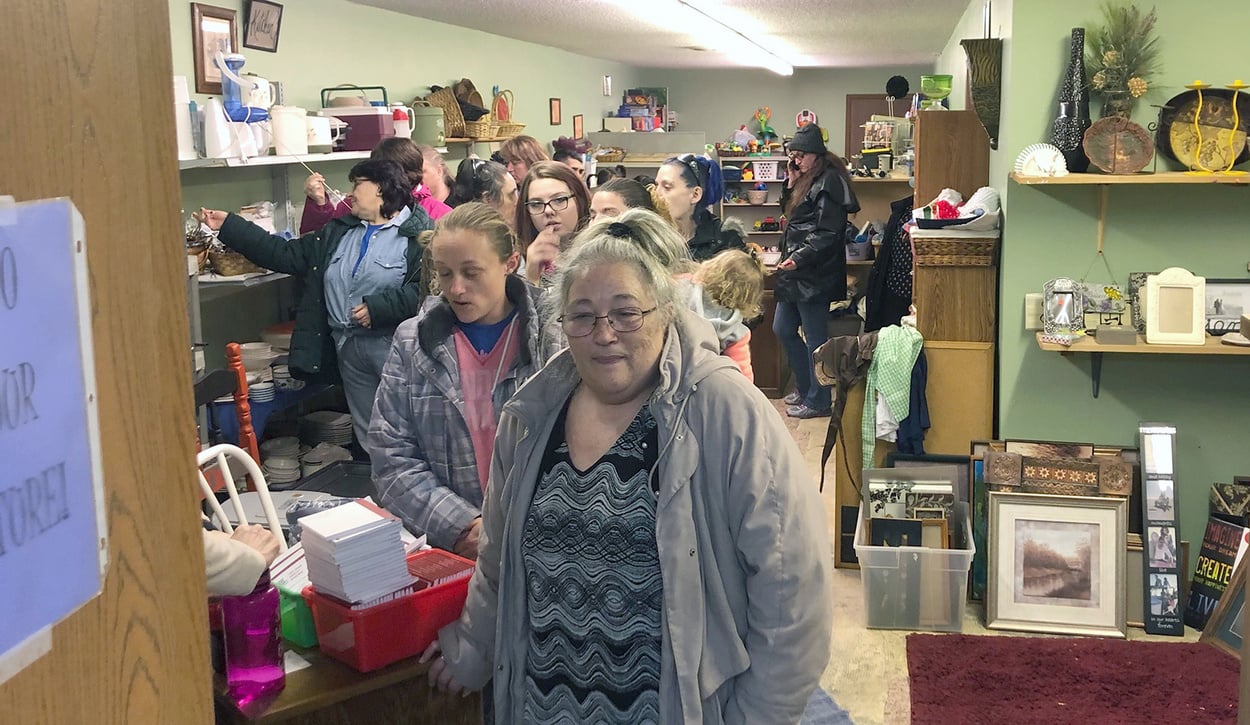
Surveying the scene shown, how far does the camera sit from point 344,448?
489 centimetres

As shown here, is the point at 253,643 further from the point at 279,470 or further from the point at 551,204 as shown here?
the point at 279,470

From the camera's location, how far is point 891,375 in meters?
4.24

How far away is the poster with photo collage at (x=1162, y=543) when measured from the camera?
3809 millimetres

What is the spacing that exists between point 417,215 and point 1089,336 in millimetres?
2382

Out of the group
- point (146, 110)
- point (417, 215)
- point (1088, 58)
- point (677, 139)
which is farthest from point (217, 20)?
point (677, 139)

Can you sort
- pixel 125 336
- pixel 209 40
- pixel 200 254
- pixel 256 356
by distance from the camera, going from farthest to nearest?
pixel 209 40
pixel 256 356
pixel 200 254
pixel 125 336

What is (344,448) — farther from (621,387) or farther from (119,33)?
(119,33)

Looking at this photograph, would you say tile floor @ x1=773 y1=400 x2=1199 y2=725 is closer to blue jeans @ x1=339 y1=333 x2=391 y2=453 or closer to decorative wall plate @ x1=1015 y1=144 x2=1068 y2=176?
decorative wall plate @ x1=1015 y1=144 x2=1068 y2=176

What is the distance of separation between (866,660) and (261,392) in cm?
240

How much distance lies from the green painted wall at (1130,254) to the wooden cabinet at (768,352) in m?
3.23

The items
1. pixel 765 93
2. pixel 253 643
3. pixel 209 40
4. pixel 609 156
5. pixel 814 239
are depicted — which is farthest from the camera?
pixel 765 93

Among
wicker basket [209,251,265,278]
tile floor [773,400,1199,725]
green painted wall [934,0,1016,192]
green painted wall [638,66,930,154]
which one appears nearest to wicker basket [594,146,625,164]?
green painted wall [934,0,1016,192]

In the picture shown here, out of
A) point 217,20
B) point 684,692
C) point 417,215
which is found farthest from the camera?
point 217,20

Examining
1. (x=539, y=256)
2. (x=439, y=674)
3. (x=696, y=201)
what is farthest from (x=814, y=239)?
(x=439, y=674)
